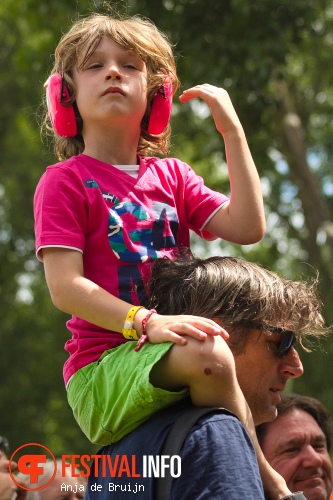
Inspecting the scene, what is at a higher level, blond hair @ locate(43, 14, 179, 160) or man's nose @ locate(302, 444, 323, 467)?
blond hair @ locate(43, 14, 179, 160)

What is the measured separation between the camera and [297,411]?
194 inches

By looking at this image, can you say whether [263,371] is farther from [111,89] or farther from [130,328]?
[111,89]

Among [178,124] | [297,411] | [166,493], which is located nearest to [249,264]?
[166,493]

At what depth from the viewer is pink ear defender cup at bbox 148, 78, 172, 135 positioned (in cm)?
357

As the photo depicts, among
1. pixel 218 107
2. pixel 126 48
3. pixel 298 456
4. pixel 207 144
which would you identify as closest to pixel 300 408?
pixel 298 456

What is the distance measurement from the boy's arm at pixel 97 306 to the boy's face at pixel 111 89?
499mm

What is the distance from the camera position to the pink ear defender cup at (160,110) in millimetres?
3574

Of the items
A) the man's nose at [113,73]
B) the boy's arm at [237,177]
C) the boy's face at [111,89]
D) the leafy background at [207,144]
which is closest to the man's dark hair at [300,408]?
the boy's arm at [237,177]

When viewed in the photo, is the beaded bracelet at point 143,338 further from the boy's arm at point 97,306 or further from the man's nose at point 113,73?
the man's nose at point 113,73

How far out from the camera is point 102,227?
3.26 m

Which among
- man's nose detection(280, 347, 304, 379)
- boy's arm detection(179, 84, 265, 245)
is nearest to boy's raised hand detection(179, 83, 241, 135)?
boy's arm detection(179, 84, 265, 245)

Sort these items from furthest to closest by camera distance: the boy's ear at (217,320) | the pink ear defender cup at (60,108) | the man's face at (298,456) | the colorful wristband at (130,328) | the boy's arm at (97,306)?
the man's face at (298,456) → the pink ear defender cup at (60,108) → the boy's ear at (217,320) → the colorful wristband at (130,328) → the boy's arm at (97,306)

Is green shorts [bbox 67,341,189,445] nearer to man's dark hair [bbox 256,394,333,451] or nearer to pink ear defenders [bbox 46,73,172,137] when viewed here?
pink ear defenders [bbox 46,73,172,137]

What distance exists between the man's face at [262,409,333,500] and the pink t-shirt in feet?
5.58
